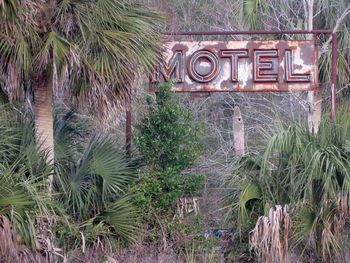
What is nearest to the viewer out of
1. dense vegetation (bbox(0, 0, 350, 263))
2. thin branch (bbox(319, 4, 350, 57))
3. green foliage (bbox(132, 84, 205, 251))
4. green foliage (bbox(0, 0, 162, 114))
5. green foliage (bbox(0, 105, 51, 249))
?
green foliage (bbox(0, 105, 51, 249))

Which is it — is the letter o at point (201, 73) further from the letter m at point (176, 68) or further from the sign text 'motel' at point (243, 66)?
the letter m at point (176, 68)

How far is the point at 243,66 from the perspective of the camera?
9.66 m

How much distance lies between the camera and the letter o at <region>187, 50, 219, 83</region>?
9617 millimetres

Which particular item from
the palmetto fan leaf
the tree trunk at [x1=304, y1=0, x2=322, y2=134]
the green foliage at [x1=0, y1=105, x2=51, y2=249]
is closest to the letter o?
the palmetto fan leaf

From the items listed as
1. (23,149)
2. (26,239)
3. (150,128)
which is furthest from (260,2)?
(26,239)

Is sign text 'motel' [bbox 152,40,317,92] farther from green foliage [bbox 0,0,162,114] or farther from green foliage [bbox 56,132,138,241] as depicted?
green foliage [bbox 56,132,138,241]

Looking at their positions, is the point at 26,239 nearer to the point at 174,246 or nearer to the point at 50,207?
the point at 50,207

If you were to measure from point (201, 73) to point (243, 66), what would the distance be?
0.77 metres

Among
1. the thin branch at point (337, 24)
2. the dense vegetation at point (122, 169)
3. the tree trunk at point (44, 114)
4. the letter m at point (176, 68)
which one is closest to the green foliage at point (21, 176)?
the dense vegetation at point (122, 169)

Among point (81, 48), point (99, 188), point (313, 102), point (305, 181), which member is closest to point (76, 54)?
point (81, 48)

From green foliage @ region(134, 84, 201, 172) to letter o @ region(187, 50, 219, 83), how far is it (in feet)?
2.87

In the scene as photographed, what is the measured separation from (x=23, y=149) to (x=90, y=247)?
1723mm

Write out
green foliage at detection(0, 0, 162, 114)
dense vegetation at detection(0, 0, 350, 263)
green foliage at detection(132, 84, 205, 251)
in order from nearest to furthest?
dense vegetation at detection(0, 0, 350, 263) → green foliage at detection(0, 0, 162, 114) → green foliage at detection(132, 84, 205, 251)

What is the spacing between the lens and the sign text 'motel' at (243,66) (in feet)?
31.5
